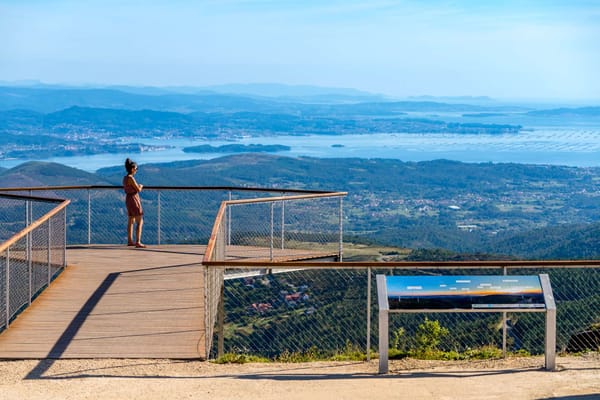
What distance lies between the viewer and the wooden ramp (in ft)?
34.7

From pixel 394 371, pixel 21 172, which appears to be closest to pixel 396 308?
pixel 394 371

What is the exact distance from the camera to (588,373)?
986 cm

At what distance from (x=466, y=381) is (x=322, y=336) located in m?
10.2

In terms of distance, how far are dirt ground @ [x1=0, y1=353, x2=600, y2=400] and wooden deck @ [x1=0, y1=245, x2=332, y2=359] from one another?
0.46m

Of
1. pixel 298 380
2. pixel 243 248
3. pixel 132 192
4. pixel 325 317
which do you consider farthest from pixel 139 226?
pixel 298 380

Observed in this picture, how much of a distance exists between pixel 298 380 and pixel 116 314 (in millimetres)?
Answer: 3334

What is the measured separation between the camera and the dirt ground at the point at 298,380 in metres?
9.01

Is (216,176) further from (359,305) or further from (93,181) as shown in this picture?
(359,305)

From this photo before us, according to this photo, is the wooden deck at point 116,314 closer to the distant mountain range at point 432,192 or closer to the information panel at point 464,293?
the information panel at point 464,293

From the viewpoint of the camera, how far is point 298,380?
31.5ft

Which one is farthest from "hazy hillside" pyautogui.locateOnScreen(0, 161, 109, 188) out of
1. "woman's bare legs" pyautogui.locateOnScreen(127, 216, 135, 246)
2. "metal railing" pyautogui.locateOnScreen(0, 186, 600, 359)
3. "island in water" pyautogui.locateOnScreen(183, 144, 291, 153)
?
"island in water" pyautogui.locateOnScreen(183, 144, 291, 153)

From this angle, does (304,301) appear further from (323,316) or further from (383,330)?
(383,330)

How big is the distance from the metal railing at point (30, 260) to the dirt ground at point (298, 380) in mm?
1406

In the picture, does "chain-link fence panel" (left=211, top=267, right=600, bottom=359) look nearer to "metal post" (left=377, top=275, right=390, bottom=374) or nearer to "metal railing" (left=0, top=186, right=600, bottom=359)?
"metal railing" (left=0, top=186, right=600, bottom=359)
